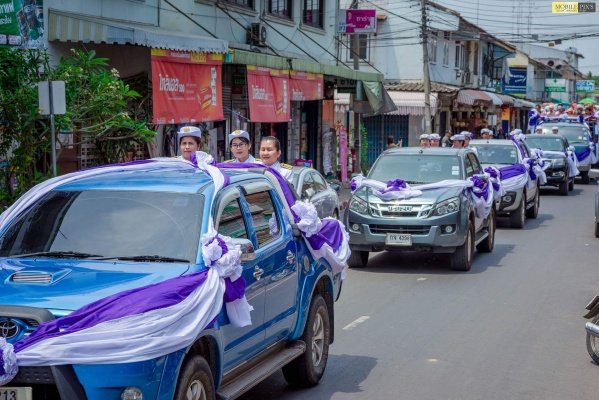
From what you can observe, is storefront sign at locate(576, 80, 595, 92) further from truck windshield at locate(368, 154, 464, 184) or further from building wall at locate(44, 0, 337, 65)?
truck windshield at locate(368, 154, 464, 184)

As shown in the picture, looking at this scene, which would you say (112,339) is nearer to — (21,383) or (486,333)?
(21,383)

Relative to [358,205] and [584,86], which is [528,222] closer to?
[358,205]

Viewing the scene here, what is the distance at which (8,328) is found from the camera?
5.25 metres

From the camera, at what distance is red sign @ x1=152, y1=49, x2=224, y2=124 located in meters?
16.9

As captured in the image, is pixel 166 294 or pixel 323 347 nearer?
pixel 166 294

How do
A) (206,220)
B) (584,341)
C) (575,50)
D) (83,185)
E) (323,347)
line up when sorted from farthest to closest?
(575,50), (584,341), (323,347), (83,185), (206,220)

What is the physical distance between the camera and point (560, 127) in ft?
120

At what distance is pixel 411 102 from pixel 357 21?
11.0m

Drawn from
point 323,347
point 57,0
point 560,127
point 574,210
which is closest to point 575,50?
point 560,127

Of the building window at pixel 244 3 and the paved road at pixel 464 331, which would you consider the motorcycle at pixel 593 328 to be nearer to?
the paved road at pixel 464 331

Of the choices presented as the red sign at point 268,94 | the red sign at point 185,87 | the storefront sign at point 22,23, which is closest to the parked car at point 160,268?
the storefront sign at point 22,23

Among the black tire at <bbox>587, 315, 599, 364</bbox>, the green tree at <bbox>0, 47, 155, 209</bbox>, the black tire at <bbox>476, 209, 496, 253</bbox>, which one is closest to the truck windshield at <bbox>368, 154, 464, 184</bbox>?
the black tire at <bbox>476, 209, 496, 253</bbox>

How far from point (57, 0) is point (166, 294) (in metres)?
12.0

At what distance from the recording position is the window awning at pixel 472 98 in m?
43.7
